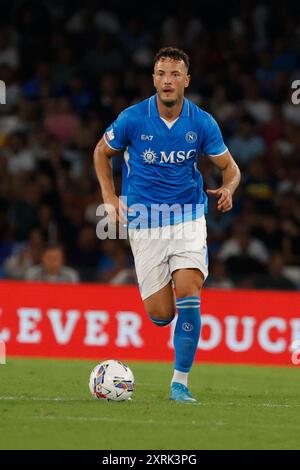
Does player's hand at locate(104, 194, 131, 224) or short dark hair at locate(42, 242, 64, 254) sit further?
short dark hair at locate(42, 242, 64, 254)

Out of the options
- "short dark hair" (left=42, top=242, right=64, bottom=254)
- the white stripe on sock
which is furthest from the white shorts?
"short dark hair" (left=42, top=242, right=64, bottom=254)

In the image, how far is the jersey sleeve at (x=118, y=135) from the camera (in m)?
9.39

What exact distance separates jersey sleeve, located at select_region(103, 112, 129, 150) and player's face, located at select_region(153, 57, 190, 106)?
1.29ft

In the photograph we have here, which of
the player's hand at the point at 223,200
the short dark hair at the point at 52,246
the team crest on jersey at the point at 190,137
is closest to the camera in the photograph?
the player's hand at the point at 223,200

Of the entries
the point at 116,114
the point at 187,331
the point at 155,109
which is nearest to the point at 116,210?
the point at 155,109

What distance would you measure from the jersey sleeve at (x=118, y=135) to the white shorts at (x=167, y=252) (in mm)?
735

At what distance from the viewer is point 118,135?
30.9 feet

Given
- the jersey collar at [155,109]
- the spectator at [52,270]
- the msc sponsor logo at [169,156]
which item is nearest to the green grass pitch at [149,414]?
the msc sponsor logo at [169,156]

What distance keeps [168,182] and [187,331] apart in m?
1.23

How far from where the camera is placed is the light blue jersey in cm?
934

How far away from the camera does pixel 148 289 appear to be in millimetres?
9430

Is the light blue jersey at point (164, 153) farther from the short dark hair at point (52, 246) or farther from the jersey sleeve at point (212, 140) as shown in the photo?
the short dark hair at point (52, 246)

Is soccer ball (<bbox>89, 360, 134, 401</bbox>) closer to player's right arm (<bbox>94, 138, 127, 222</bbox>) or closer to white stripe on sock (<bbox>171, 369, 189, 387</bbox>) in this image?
white stripe on sock (<bbox>171, 369, 189, 387</bbox>)

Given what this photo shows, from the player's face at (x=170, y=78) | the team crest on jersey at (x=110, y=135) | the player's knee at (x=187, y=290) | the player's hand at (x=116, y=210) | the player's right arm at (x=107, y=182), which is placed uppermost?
the player's face at (x=170, y=78)
